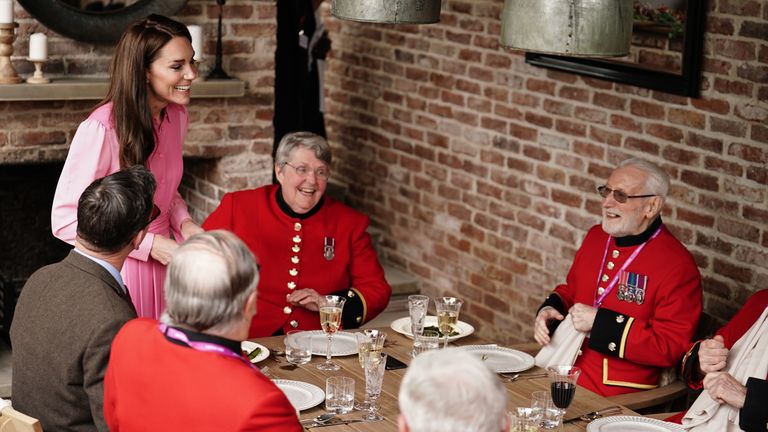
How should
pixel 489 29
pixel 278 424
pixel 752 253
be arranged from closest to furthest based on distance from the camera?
pixel 278 424, pixel 752 253, pixel 489 29

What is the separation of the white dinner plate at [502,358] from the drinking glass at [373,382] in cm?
49

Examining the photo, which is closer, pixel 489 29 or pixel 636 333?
pixel 636 333

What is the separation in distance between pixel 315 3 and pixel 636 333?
2931mm

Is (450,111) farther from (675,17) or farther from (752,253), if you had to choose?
(752,253)

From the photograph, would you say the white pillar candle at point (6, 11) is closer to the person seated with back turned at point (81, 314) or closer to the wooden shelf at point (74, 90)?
the wooden shelf at point (74, 90)

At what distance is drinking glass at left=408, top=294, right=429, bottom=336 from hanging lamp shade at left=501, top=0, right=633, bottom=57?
3.81 ft

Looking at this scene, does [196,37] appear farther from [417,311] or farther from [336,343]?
[417,311]

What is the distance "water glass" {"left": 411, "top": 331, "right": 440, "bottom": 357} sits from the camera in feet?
10.6

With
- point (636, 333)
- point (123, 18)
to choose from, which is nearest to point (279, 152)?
point (123, 18)

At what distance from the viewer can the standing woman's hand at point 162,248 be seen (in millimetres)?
3652

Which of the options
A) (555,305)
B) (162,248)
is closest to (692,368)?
(555,305)

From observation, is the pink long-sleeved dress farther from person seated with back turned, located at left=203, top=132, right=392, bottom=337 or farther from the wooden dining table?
the wooden dining table

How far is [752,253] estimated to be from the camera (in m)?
4.03

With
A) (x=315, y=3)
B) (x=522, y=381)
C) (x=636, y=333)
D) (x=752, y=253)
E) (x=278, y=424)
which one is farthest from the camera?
(x=315, y=3)
